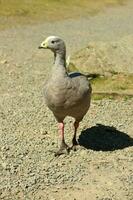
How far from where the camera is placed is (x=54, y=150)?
32.8ft

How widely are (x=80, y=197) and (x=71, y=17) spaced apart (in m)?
22.1

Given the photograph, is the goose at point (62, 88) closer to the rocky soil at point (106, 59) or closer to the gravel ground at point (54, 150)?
the gravel ground at point (54, 150)

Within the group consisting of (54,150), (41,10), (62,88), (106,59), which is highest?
(62,88)

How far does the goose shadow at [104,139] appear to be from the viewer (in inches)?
409

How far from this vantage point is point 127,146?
10438mm

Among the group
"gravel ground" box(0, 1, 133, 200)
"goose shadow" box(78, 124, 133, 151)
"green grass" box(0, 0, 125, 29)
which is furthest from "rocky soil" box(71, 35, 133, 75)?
"green grass" box(0, 0, 125, 29)

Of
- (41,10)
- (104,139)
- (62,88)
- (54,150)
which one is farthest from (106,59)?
(41,10)

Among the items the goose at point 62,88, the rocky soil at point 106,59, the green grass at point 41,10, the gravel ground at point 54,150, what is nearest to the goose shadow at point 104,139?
the gravel ground at point 54,150

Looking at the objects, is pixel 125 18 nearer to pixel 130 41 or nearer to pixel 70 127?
pixel 130 41

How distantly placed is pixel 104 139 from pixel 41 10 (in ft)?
65.0

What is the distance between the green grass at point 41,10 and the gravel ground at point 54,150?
39.6 ft

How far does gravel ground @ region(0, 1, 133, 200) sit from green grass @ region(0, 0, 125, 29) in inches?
475

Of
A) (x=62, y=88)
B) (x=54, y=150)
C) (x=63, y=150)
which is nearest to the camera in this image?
(x=62, y=88)

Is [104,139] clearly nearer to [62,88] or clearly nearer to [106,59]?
[62,88]
